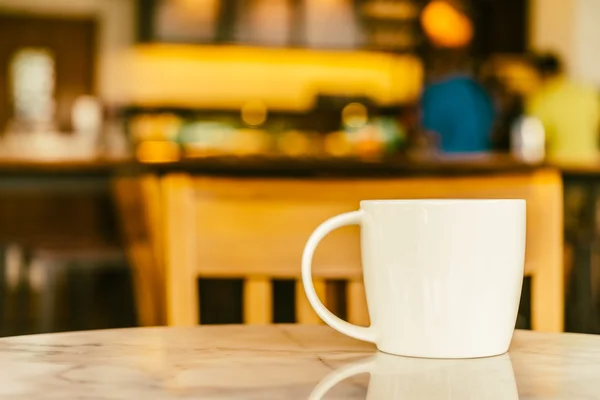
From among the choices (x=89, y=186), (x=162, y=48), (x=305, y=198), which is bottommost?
(x=89, y=186)

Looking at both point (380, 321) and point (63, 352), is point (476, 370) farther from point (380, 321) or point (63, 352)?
point (63, 352)

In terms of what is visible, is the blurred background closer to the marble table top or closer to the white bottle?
the white bottle

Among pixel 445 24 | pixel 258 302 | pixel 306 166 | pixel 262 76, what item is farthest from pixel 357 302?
pixel 262 76

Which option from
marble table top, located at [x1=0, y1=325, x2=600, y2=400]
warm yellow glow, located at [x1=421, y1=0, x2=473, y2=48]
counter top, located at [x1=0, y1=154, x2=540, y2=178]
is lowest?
counter top, located at [x1=0, y1=154, x2=540, y2=178]

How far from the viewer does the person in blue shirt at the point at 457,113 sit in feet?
13.3

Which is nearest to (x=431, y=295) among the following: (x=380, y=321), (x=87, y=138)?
(x=380, y=321)

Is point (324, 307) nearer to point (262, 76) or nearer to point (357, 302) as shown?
point (357, 302)

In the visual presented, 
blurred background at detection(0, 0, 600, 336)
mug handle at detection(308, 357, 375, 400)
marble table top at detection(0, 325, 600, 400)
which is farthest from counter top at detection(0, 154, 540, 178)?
mug handle at detection(308, 357, 375, 400)

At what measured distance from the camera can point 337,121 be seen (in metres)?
6.13

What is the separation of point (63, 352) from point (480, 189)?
524mm

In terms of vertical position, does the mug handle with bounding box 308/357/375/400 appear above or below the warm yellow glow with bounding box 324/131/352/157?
above

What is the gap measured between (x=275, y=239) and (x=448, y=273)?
14.8 inches

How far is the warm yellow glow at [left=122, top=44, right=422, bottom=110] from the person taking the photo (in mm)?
6227

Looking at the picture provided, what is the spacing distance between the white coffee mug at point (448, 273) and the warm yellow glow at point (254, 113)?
5577mm
